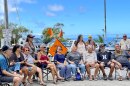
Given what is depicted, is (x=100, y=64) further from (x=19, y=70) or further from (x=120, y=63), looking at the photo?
(x=19, y=70)

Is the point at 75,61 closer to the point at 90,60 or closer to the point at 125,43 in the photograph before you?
the point at 90,60

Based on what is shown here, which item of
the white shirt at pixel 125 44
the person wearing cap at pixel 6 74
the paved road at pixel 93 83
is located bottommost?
the paved road at pixel 93 83

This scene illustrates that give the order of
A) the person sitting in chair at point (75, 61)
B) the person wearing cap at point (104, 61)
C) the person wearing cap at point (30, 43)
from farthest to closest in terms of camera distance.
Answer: the person wearing cap at point (104, 61) < the person sitting in chair at point (75, 61) < the person wearing cap at point (30, 43)

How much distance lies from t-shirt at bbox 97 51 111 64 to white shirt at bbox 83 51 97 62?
219 millimetres

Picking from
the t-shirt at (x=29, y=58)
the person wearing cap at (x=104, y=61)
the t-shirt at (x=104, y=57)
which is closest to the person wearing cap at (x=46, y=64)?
the t-shirt at (x=29, y=58)

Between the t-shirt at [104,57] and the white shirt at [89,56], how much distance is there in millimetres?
219

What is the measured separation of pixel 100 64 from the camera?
1138 cm

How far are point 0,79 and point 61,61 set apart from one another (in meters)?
3.47

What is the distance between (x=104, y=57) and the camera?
11570 millimetres

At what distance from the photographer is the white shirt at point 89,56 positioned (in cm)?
1144

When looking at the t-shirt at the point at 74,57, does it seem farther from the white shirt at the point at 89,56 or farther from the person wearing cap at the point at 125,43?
the person wearing cap at the point at 125,43

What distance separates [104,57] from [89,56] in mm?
551

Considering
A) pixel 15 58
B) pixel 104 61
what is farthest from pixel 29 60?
pixel 104 61

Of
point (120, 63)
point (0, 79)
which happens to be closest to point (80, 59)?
point (120, 63)
